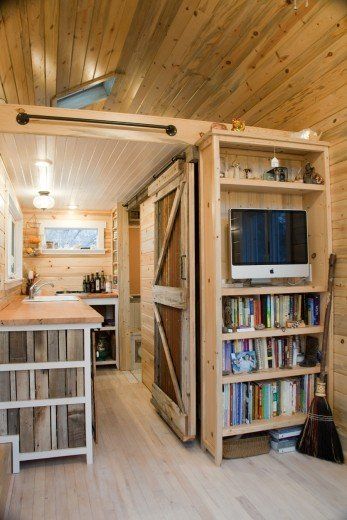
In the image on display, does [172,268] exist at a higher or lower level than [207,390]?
higher

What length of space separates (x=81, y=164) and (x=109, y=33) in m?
1.15

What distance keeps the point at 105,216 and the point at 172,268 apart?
3.22 m

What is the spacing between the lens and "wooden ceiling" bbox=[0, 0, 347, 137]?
93.5 inches

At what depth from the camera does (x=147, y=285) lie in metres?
4.10

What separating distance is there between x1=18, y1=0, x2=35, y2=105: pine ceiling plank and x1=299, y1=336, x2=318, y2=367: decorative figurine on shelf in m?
2.83

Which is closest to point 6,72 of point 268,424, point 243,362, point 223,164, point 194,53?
point 194,53

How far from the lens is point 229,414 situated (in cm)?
256

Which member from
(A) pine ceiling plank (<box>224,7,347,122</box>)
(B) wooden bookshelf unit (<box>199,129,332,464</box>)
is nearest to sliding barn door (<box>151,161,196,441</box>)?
(B) wooden bookshelf unit (<box>199,129,332,464</box>)

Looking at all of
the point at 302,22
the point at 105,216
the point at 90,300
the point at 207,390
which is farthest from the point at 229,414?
the point at 105,216

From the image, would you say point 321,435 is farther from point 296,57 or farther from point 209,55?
point 209,55

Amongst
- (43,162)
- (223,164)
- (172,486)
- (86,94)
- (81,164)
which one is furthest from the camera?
(86,94)

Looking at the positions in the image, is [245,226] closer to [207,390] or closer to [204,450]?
[207,390]

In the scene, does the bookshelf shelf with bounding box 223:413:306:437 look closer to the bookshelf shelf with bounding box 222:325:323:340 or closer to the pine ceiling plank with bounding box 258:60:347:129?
the bookshelf shelf with bounding box 222:325:323:340

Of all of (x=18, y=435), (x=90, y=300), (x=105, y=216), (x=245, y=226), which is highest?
(x=105, y=216)
